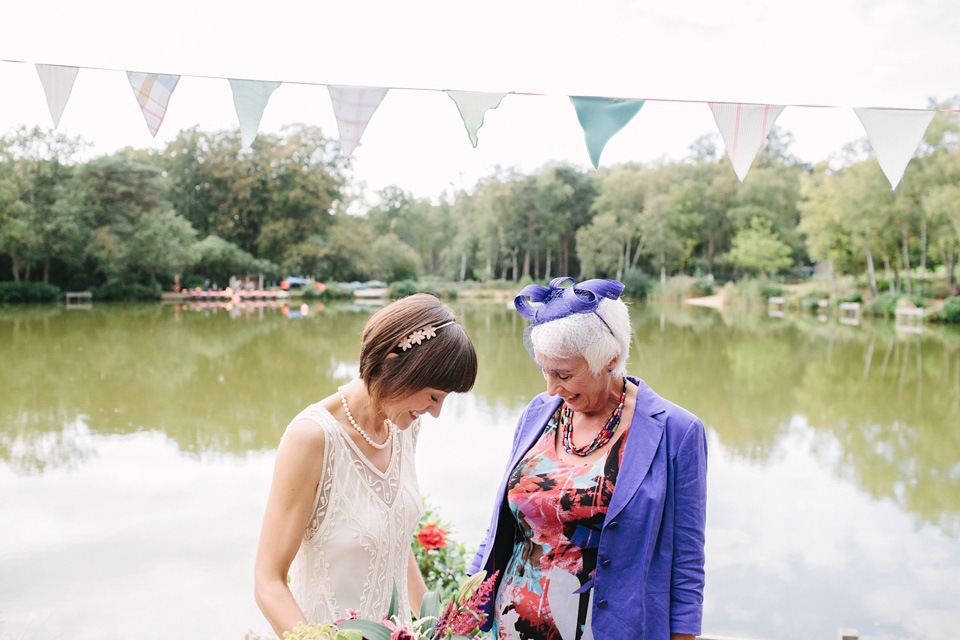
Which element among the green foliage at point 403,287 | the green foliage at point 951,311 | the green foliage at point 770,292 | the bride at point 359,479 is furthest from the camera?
the green foliage at point 403,287

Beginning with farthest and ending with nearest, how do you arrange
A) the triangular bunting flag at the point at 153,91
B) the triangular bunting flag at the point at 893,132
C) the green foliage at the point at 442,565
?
the green foliage at the point at 442,565
the triangular bunting flag at the point at 153,91
the triangular bunting flag at the point at 893,132

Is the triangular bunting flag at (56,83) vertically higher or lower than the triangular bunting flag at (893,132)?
higher

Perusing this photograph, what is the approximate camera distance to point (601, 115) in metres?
3.27

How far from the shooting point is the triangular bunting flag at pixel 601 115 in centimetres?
325

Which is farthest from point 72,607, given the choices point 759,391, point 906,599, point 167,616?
point 759,391

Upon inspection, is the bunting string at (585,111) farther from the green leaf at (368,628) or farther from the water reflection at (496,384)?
the water reflection at (496,384)

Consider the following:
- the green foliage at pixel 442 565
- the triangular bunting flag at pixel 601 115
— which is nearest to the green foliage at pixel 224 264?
the green foliage at pixel 442 565

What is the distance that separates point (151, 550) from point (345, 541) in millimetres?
4993

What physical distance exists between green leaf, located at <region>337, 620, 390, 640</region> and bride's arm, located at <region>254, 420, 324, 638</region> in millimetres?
193

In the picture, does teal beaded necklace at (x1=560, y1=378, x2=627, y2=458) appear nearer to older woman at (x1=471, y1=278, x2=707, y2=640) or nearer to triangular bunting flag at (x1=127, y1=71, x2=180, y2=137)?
older woman at (x1=471, y1=278, x2=707, y2=640)

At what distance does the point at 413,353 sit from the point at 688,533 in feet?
2.62

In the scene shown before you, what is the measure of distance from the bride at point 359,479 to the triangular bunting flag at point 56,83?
2566 millimetres

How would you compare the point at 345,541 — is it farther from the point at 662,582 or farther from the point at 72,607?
the point at 72,607

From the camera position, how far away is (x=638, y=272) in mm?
43500
